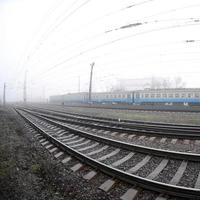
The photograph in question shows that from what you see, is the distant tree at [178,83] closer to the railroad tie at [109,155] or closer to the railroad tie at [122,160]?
the railroad tie at [109,155]

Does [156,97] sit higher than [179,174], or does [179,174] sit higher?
[156,97]

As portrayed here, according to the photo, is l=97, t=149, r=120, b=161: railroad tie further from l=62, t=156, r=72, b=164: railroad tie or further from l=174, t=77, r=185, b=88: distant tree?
l=174, t=77, r=185, b=88: distant tree

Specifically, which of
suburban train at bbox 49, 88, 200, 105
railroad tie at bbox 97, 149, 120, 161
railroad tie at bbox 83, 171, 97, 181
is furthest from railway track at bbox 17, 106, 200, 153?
suburban train at bbox 49, 88, 200, 105

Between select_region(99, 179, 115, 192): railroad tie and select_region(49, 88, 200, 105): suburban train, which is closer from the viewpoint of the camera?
select_region(99, 179, 115, 192): railroad tie

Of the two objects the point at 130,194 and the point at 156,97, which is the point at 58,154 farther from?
the point at 156,97

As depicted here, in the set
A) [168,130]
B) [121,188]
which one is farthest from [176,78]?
[121,188]

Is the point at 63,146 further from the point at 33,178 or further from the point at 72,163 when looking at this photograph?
the point at 33,178

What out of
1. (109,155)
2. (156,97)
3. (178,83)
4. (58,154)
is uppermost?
(178,83)

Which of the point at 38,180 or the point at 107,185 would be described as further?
the point at 38,180

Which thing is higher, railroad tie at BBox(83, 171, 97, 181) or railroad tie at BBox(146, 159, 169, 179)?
railroad tie at BBox(146, 159, 169, 179)

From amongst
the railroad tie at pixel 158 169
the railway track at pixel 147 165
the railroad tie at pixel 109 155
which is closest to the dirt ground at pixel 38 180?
the railway track at pixel 147 165

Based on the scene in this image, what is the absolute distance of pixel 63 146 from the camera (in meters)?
7.94

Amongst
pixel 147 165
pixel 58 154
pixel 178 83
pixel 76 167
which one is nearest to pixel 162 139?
pixel 147 165

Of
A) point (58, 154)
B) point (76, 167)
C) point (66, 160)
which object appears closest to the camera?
point (76, 167)
